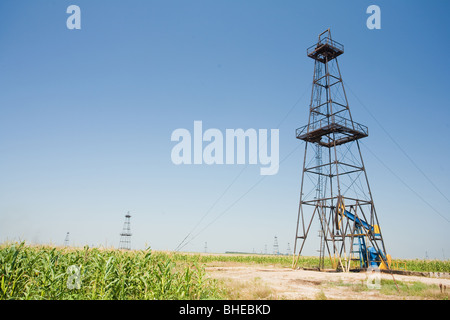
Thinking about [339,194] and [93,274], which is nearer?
[93,274]

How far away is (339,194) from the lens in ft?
70.3

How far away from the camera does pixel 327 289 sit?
1240 centimetres
